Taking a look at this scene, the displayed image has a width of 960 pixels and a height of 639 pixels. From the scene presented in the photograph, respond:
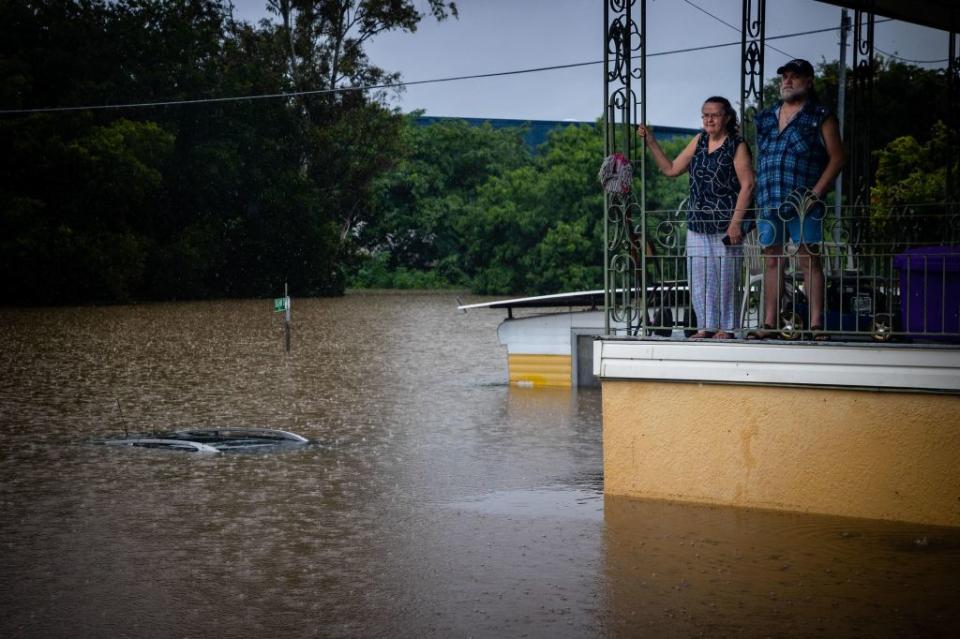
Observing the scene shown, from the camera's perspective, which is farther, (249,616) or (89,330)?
(89,330)

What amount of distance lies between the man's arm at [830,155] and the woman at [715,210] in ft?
1.69

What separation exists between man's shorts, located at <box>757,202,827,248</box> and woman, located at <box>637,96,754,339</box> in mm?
162

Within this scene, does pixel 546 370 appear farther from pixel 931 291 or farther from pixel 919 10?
pixel 931 291

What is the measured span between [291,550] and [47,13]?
4601cm

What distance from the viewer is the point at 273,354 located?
24.2 m

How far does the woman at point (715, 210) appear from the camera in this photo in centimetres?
923

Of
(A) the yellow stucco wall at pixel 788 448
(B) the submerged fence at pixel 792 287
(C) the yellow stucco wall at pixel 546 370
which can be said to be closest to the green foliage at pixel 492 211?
(C) the yellow stucco wall at pixel 546 370

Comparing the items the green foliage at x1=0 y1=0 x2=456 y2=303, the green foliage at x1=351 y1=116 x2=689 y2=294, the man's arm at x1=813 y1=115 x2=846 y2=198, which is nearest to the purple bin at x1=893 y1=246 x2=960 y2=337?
the man's arm at x1=813 y1=115 x2=846 y2=198

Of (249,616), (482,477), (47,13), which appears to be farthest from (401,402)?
(47,13)

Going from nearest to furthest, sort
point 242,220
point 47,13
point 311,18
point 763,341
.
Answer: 1. point 763,341
2. point 47,13
3. point 242,220
4. point 311,18

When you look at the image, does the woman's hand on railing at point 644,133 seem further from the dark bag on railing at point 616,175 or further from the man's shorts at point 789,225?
the man's shorts at point 789,225

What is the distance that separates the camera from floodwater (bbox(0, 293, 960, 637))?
6.51m

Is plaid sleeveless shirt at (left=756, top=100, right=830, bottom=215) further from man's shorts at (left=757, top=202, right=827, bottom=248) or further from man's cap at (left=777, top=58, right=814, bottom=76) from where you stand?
man's cap at (left=777, top=58, right=814, bottom=76)

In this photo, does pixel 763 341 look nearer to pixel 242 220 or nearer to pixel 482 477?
pixel 482 477
